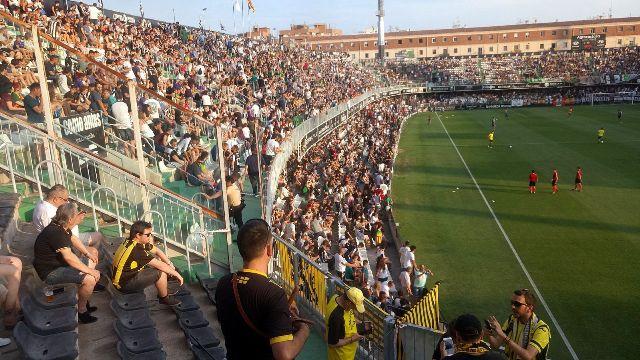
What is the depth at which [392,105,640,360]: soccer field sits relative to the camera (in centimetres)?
1255

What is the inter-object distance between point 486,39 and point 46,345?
106282 mm

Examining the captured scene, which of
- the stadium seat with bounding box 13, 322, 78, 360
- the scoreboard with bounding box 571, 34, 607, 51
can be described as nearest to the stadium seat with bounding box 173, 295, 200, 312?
the stadium seat with bounding box 13, 322, 78, 360

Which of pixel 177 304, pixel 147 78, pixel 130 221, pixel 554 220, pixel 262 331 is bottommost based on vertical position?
pixel 554 220

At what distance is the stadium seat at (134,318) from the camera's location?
5104 millimetres

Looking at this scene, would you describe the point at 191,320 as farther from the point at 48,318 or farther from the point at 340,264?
the point at 340,264

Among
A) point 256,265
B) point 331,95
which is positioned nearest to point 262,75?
point 331,95

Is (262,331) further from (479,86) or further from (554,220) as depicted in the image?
(479,86)

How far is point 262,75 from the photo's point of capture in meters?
31.2

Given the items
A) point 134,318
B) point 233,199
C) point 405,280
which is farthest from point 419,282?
point 134,318

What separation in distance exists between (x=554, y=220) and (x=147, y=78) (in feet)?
51.2

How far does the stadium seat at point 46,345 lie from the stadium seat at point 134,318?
686 mm

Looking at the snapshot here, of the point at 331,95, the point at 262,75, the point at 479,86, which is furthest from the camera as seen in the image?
the point at 479,86

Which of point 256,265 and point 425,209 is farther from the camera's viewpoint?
point 425,209

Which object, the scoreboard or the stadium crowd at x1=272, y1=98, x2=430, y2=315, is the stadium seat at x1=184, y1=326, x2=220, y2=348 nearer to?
the stadium crowd at x1=272, y1=98, x2=430, y2=315
